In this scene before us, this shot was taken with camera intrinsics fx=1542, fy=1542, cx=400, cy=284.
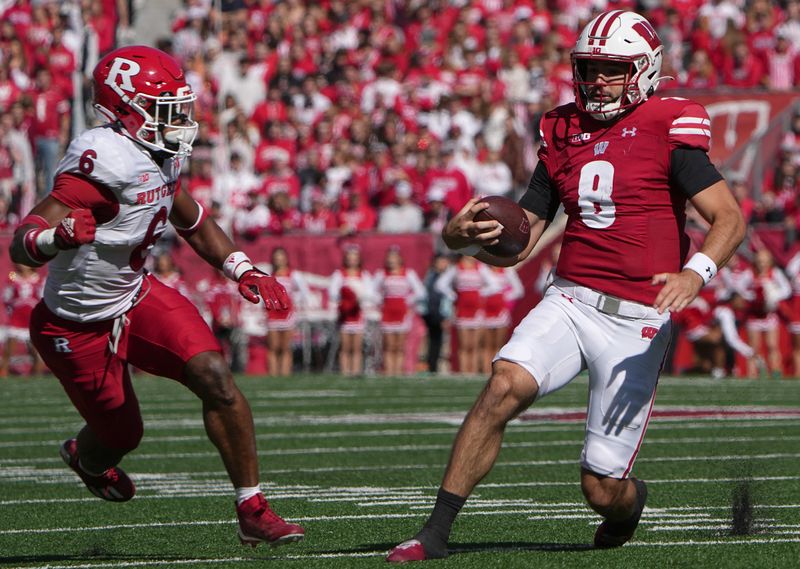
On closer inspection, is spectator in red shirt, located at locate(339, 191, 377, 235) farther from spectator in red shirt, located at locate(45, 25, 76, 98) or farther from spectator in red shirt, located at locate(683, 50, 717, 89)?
spectator in red shirt, located at locate(45, 25, 76, 98)

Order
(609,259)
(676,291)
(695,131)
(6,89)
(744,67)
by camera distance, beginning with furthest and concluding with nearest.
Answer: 1. (6,89)
2. (744,67)
3. (609,259)
4. (695,131)
5. (676,291)

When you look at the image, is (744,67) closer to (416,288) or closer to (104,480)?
(416,288)

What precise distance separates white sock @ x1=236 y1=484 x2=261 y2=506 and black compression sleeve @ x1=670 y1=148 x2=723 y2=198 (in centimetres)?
175

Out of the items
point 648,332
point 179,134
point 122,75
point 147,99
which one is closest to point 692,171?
point 648,332

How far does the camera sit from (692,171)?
16.0 feet

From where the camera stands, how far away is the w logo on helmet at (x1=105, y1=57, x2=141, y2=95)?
5.43 m

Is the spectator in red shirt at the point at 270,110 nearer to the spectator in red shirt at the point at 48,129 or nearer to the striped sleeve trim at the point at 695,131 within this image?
the spectator in red shirt at the point at 48,129

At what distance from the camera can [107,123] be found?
18.1ft

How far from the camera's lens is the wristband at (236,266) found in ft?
18.4

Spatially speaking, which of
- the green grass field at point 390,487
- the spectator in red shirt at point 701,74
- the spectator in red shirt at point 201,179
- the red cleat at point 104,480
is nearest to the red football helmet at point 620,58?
the green grass field at point 390,487

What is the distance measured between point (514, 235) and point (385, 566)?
117 cm

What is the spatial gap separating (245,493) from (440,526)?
2.61ft

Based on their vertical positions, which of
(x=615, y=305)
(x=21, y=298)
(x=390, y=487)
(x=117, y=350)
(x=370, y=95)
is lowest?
(x=21, y=298)

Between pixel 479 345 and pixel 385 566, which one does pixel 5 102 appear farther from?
pixel 385 566
